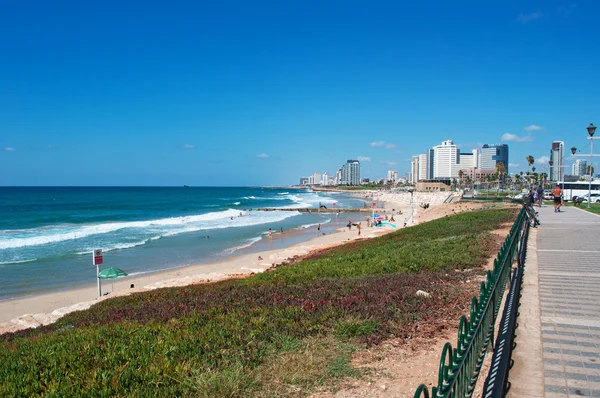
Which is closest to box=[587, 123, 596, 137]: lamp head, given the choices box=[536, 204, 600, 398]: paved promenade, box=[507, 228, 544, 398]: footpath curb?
box=[536, 204, 600, 398]: paved promenade

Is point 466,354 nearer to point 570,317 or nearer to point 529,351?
point 529,351

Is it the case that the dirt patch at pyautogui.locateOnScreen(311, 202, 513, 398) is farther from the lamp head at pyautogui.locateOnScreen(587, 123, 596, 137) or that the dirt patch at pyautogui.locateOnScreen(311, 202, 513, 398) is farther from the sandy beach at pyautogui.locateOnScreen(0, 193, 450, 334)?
the lamp head at pyautogui.locateOnScreen(587, 123, 596, 137)

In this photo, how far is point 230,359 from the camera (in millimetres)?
5328

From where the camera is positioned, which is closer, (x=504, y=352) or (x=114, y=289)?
(x=504, y=352)

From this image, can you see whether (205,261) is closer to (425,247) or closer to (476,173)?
(425,247)

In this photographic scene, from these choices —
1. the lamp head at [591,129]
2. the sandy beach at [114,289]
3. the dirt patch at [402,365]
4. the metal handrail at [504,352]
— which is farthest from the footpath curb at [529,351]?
the lamp head at [591,129]

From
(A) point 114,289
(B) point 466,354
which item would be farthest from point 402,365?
(A) point 114,289

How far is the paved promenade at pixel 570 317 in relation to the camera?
4434 mm

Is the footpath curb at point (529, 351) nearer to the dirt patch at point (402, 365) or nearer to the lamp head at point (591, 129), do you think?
the dirt patch at point (402, 365)

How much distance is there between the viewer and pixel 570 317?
6.36 meters

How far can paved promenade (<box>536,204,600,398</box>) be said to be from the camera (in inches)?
175

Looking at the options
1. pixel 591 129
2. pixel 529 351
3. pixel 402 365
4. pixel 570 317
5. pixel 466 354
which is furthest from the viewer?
pixel 591 129

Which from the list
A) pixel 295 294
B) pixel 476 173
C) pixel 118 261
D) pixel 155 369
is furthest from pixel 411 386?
pixel 476 173

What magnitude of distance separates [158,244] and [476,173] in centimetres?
17127
